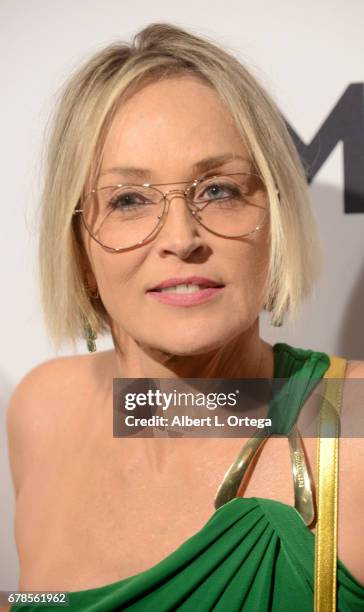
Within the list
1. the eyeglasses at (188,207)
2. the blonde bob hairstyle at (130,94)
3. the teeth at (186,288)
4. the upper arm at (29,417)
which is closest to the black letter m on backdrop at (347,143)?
the blonde bob hairstyle at (130,94)

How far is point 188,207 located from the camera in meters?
1.07

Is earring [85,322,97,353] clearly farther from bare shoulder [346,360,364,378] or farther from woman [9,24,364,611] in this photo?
bare shoulder [346,360,364,378]

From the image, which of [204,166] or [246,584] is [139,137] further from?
[246,584]

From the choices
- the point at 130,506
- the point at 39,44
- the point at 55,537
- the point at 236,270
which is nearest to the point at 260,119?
the point at 236,270

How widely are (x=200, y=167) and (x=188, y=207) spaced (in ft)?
0.18

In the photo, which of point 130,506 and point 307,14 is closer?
point 130,506

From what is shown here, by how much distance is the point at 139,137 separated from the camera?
1.07 meters

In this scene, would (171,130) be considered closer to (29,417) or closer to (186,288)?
(186,288)

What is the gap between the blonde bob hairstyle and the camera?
1104 millimetres

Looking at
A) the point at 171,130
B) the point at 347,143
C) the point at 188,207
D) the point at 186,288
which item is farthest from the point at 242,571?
the point at 347,143

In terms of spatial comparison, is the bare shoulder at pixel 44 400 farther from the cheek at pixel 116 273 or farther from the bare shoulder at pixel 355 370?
the bare shoulder at pixel 355 370

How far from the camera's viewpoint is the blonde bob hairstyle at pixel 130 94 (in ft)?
3.62

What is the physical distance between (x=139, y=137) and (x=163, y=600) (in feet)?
1.99

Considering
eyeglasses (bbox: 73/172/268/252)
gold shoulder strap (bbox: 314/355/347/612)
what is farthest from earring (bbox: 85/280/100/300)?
gold shoulder strap (bbox: 314/355/347/612)
